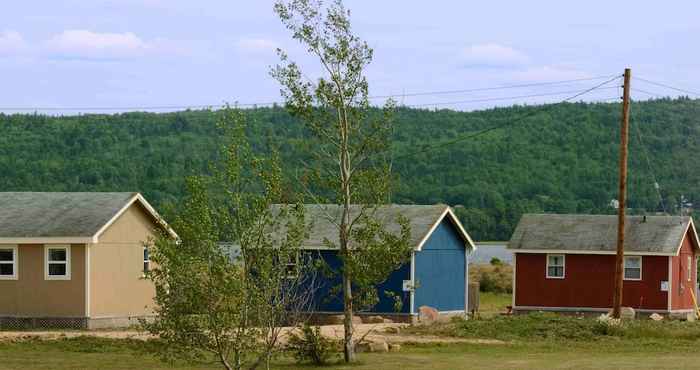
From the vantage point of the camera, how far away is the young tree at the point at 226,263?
23.5 meters

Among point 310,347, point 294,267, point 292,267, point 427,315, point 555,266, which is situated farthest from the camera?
point 555,266

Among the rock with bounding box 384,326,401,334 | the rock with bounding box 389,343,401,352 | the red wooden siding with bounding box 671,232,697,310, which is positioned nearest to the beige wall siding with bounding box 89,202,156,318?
the rock with bounding box 384,326,401,334

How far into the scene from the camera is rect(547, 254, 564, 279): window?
53.2 metres

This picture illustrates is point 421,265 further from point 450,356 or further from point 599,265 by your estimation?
point 450,356

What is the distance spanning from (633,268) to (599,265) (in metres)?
1.33

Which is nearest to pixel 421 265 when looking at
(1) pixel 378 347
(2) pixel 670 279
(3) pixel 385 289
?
(3) pixel 385 289

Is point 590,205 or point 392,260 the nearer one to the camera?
point 392,260

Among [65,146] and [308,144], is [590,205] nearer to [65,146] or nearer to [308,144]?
[65,146]

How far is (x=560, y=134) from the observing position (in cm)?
12800

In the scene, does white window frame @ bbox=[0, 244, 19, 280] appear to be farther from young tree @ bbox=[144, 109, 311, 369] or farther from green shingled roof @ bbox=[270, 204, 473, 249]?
young tree @ bbox=[144, 109, 311, 369]

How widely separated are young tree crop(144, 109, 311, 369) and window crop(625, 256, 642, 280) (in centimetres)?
3013

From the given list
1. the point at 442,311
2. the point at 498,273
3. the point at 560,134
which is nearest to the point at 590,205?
the point at 560,134

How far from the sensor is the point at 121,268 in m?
41.9

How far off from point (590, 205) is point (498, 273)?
40359 millimetres
